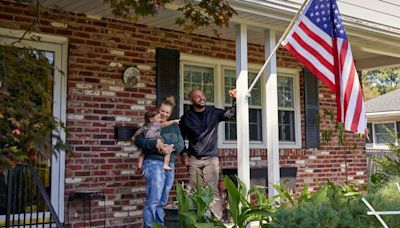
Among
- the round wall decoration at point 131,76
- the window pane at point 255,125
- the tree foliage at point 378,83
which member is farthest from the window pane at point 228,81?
the tree foliage at point 378,83

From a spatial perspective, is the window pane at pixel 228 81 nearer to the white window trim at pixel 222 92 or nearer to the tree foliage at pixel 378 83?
the white window trim at pixel 222 92

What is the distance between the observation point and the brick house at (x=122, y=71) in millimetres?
5660

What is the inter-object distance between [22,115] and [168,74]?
4398 mm

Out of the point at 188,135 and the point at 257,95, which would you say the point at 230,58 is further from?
the point at 188,135

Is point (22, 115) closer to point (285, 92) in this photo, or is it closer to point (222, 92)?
point (222, 92)

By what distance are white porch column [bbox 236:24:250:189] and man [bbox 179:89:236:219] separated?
0.45ft

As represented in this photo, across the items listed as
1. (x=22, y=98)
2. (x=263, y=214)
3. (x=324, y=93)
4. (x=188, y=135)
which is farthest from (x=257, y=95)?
(x=22, y=98)

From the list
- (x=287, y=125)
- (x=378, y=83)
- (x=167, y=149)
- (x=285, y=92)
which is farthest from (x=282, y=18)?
(x=378, y=83)

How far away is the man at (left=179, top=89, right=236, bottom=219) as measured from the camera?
5652 millimetres

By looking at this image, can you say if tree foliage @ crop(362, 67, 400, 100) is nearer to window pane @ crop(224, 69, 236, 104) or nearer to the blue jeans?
window pane @ crop(224, 69, 236, 104)

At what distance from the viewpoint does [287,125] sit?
8.26 meters

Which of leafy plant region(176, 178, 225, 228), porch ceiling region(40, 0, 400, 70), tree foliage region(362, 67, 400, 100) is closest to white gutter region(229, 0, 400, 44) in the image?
porch ceiling region(40, 0, 400, 70)

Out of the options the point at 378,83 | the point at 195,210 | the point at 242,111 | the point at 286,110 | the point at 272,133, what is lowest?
the point at 195,210

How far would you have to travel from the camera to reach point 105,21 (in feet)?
20.2
